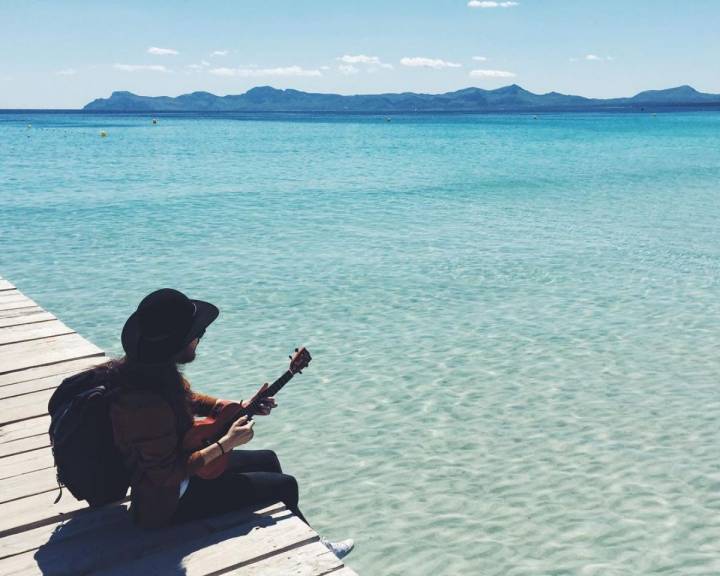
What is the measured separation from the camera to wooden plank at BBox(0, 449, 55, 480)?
18.9 ft

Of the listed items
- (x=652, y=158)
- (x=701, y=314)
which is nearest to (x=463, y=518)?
(x=701, y=314)

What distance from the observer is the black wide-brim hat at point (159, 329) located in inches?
175

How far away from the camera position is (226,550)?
4699mm

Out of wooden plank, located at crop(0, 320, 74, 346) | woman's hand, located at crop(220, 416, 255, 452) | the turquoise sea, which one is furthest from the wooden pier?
wooden plank, located at crop(0, 320, 74, 346)

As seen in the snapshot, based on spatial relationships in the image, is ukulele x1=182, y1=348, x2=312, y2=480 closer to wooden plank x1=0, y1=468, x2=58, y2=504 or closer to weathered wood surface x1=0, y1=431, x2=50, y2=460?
wooden plank x1=0, y1=468, x2=58, y2=504

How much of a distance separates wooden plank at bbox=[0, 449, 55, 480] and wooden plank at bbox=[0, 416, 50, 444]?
1.25ft

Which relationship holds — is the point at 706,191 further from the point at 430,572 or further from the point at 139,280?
the point at 430,572

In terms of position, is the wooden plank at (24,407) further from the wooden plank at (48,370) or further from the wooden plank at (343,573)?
the wooden plank at (343,573)

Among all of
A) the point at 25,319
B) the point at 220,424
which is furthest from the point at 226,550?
the point at 25,319

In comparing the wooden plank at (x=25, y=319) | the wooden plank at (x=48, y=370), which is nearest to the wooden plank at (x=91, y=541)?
the wooden plank at (x=48, y=370)

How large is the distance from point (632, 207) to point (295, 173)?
22.4 metres

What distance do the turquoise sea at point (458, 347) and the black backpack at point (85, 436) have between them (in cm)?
281

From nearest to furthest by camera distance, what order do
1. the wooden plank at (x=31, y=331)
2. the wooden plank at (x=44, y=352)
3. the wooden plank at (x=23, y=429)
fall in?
the wooden plank at (x=23, y=429) → the wooden plank at (x=44, y=352) → the wooden plank at (x=31, y=331)

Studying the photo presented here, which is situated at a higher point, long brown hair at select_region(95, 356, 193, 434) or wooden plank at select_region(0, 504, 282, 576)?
long brown hair at select_region(95, 356, 193, 434)
